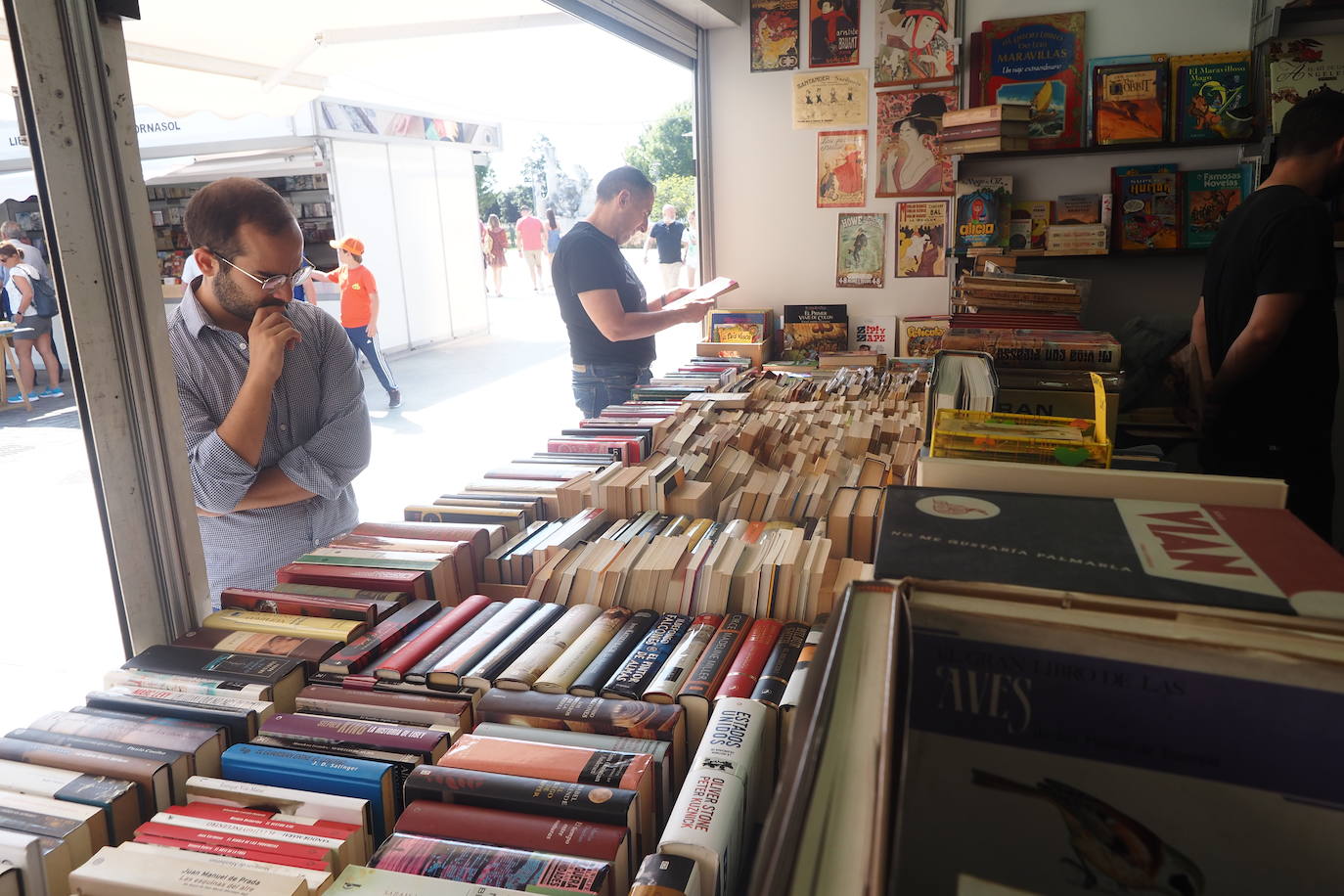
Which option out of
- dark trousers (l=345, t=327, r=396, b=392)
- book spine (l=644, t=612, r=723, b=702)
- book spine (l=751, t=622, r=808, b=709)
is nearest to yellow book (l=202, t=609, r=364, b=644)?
Answer: book spine (l=644, t=612, r=723, b=702)

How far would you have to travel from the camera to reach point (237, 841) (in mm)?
855

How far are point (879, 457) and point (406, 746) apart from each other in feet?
4.71

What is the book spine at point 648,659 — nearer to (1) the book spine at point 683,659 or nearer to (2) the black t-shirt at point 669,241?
(1) the book spine at point 683,659

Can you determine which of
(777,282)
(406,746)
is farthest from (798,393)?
(406,746)

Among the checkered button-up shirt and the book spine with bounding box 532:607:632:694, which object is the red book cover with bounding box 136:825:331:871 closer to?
the book spine with bounding box 532:607:632:694

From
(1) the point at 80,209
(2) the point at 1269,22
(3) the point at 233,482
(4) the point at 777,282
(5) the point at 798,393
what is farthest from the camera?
(4) the point at 777,282

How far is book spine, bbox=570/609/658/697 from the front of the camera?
1101 mm

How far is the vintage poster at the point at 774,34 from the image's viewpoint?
4.02 meters

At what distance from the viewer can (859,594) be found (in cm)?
53

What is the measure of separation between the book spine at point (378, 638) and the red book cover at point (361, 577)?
0.03 meters

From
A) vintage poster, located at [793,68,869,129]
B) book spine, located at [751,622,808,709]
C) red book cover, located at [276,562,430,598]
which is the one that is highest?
vintage poster, located at [793,68,869,129]

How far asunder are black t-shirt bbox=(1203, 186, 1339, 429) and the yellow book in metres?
2.50

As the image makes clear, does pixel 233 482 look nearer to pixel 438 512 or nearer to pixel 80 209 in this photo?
pixel 438 512

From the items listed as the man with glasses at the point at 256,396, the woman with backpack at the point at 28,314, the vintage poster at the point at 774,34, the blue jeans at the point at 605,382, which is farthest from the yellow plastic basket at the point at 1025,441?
the woman with backpack at the point at 28,314
